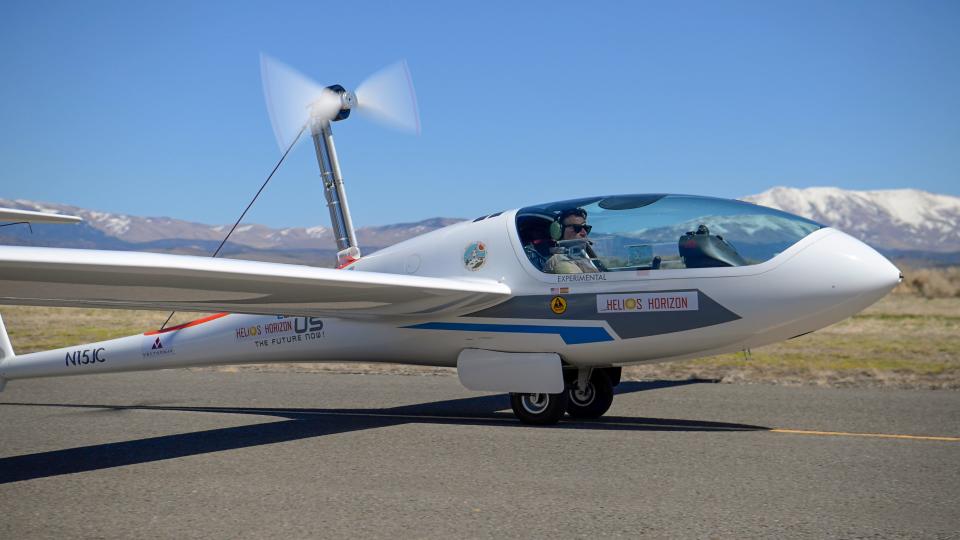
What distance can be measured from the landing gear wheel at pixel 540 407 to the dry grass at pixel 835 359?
5298 mm

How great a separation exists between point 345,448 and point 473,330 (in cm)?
230

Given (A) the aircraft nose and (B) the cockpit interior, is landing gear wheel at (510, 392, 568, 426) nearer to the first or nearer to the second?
(B) the cockpit interior

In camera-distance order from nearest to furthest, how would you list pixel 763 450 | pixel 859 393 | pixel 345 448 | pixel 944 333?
pixel 763 450 → pixel 345 448 → pixel 859 393 → pixel 944 333

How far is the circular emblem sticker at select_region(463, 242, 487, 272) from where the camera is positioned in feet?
33.5

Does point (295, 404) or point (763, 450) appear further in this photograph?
point (295, 404)

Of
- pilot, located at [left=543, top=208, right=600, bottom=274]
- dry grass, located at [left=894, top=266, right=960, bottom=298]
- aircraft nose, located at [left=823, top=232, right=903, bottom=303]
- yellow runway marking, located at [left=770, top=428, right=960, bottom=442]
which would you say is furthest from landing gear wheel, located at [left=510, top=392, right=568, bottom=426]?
dry grass, located at [left=894, top=266, right=960, bottom=298]

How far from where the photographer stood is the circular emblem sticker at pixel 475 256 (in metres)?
10.2

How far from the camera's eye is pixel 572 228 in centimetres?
980

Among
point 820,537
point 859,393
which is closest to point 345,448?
point 820,537

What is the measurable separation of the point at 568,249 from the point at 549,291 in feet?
1.72

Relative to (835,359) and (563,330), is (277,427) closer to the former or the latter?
(563,330)

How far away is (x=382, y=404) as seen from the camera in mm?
11953

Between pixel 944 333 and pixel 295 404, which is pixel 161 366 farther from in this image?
pixel 944 333

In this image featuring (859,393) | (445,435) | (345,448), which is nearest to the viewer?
(345,448)
